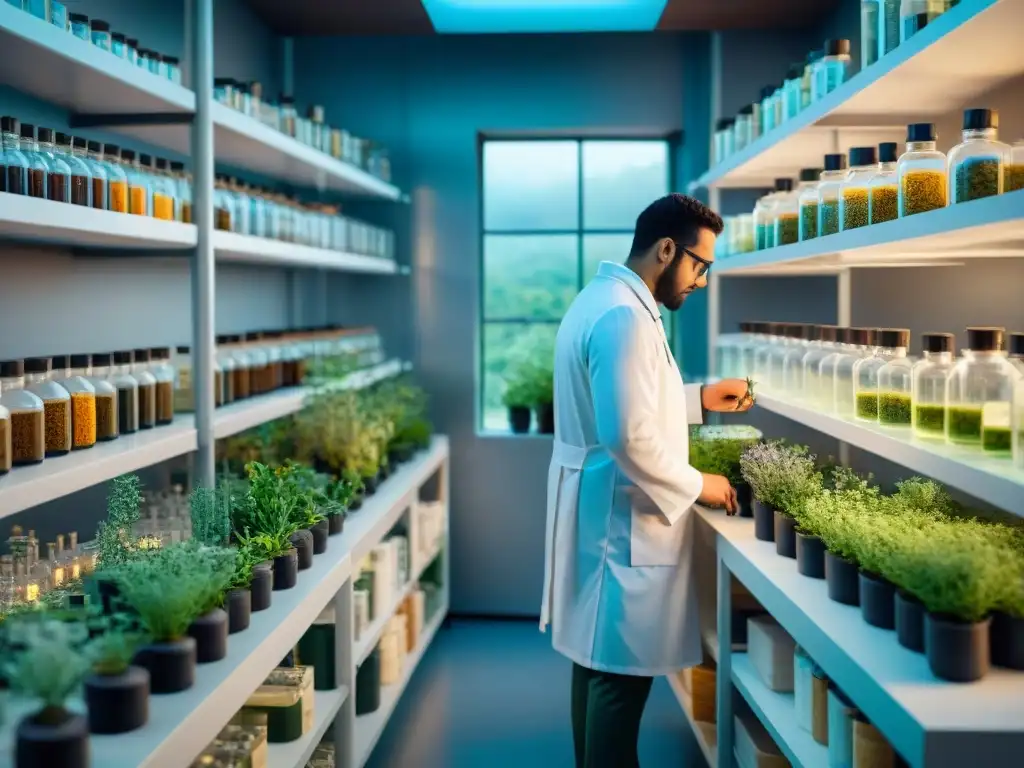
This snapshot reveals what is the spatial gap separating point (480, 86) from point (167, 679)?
4212mm

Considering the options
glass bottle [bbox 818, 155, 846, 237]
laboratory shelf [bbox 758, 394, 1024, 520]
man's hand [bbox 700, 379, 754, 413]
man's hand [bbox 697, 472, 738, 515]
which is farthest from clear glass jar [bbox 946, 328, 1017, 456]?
man's hand [bbox 700, 379, 754, 413]

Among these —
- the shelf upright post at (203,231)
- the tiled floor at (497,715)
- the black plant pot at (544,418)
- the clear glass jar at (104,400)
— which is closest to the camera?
the clear glass jar at (104,400)

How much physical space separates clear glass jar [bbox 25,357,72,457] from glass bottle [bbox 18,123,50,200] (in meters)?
0.36

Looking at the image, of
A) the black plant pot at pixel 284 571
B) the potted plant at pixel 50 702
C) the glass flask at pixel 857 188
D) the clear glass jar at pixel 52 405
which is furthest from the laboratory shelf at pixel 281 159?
the potted plant at pixel 50 702

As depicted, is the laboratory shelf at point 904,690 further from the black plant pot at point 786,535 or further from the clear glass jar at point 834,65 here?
the clear glass jar at point 834,65

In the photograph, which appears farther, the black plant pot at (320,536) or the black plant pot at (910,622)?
the black plant pot at (320,536)

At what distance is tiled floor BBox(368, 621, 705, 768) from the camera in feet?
12.3

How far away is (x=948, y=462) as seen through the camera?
1923 mm

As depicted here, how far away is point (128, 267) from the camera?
351 centimetres

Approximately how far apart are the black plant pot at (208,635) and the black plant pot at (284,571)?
509mm

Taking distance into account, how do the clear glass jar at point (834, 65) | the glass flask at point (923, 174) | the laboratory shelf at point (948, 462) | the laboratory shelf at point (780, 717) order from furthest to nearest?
the clear glass jar at point (834, 65), the laboratory shelf at point (780, 717), the glass flask at point (923, 174), the laboratory shelf at point (948, 462)

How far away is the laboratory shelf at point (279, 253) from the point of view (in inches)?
123

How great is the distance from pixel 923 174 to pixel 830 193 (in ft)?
1.97

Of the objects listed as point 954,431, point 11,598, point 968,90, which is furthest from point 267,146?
point 954,431
